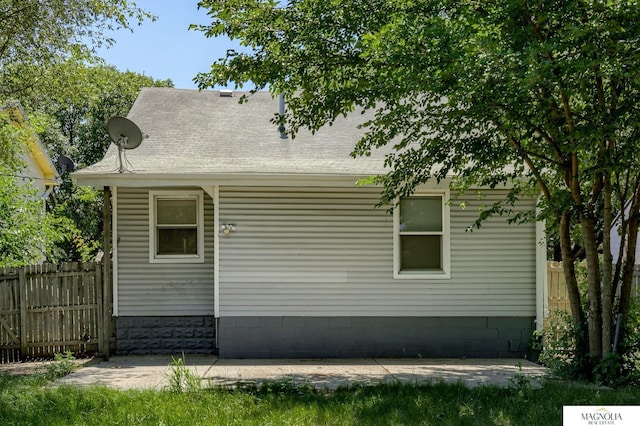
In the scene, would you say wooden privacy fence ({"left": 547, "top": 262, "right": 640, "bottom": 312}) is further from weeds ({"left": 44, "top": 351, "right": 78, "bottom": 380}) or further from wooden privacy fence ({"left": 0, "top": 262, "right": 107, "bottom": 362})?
weeds ({"left": 44, "top": 351, "right": 78, "bottom": 380})

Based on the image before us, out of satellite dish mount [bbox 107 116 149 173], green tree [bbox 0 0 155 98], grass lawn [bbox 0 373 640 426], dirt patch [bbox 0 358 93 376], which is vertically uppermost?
green tree [bbox 0 0 155 98]

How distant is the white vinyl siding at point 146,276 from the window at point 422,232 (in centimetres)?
318

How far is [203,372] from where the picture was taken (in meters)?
8.12

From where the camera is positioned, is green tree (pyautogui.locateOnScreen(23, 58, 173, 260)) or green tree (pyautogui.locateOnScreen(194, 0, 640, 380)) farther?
green tree (pyautogui.locateOnScreen(23, 58, 173, 260))

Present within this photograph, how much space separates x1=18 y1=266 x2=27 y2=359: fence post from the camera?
366 inches

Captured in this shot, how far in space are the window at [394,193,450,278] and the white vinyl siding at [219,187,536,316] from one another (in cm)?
16

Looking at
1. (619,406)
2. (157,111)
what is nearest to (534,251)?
(619,406)

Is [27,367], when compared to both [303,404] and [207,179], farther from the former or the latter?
[303,404]

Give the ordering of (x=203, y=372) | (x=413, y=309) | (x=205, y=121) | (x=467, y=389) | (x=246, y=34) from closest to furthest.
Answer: (x=467, y=389) → (x=246, y=34) → (x=203, y=372) → (x=413, y=309) → (x=205, y=121)

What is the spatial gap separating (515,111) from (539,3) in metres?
1.10

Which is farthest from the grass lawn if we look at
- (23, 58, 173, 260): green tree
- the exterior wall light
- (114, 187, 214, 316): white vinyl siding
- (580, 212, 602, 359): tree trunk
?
(23, 58, 173, 260): green tree

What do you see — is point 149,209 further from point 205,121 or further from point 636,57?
point 636,57

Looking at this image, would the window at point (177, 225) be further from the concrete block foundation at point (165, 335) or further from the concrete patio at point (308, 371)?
the concrete patio at point (308, 371)

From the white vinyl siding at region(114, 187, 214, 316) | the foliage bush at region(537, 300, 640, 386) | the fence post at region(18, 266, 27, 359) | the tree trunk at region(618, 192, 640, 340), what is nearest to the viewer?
the foliage bush at region(537, 300, 640, 386)
